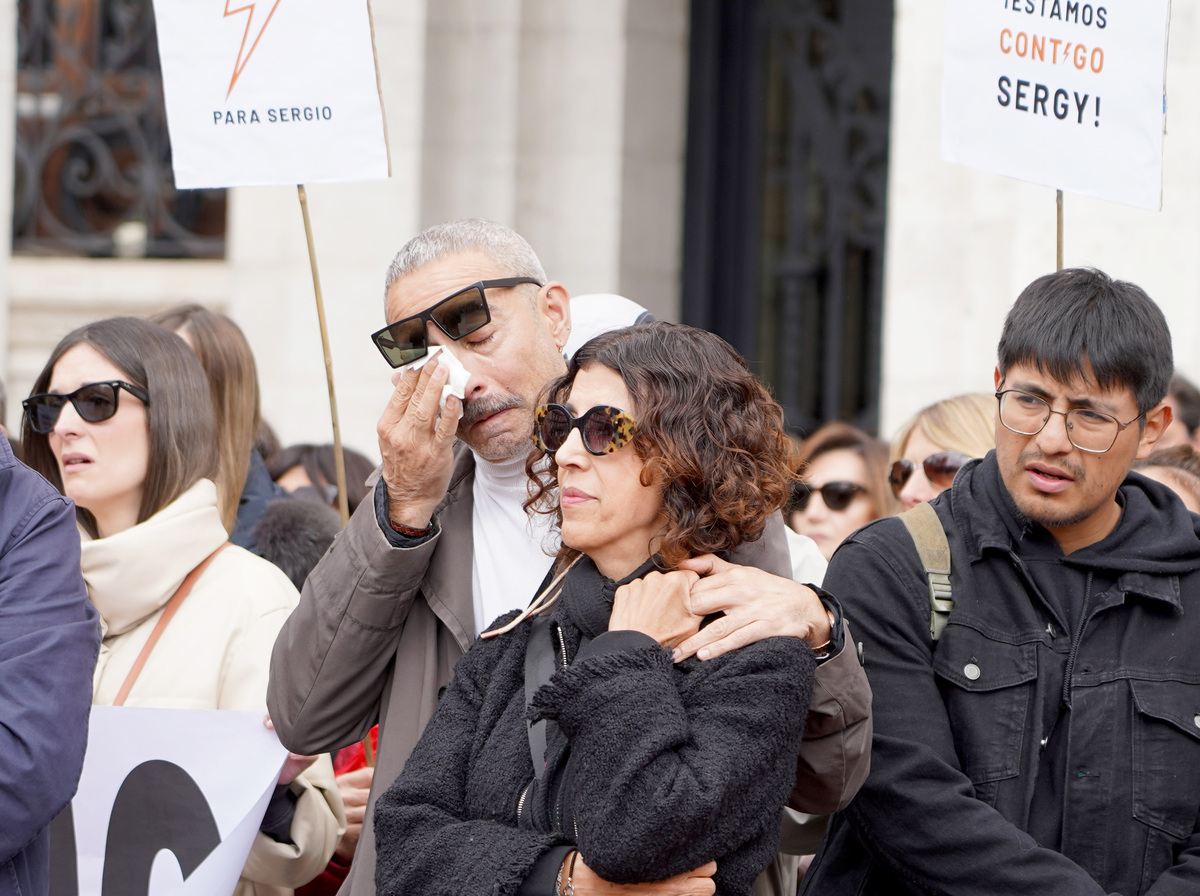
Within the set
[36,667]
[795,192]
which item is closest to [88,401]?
[36,667]

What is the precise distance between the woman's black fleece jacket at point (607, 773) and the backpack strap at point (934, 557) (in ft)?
1.80

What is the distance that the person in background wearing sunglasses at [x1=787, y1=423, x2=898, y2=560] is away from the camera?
5691mm

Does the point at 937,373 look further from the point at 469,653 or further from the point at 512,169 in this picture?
the point at 469,653

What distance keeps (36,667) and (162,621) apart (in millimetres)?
959

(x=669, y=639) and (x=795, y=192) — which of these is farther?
(x=795, y=192)

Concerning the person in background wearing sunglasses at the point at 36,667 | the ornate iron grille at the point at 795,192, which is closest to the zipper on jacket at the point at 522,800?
the person in background wearing sunglasses at the point at 36,667

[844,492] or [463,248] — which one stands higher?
[463,248]

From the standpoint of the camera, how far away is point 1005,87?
152 inches

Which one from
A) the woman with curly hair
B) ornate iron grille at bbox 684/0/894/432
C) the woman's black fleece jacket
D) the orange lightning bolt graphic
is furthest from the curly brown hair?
ornate iron grille at bbox 684/0/894/432

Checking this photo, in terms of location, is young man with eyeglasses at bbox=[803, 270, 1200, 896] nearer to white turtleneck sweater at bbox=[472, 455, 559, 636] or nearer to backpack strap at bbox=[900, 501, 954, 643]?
backpack strap at bbox=[900, 501, 954, 643]

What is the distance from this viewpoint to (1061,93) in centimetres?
391

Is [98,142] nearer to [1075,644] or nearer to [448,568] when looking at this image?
[448,568]

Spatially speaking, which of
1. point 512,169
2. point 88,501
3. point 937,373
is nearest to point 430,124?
point 512,169

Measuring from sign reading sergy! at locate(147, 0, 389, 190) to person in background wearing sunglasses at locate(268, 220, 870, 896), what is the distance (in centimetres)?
89
